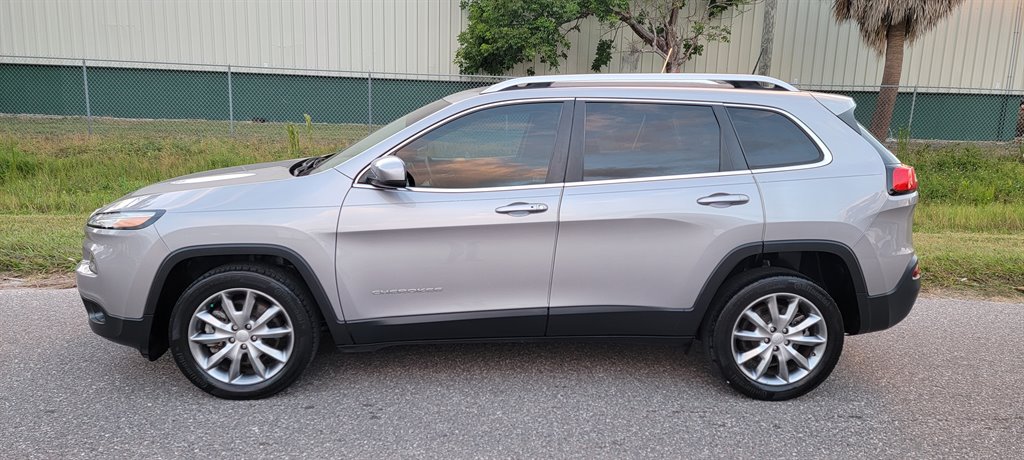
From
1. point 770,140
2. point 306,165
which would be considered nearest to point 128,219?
point 306,165

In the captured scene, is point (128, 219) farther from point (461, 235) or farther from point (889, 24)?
point (889, 24)

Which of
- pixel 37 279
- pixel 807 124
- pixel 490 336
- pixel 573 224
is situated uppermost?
pixel 807 124

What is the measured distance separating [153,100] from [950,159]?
2090 cm

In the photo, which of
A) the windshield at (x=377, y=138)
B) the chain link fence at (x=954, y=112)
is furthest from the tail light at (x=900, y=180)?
the chain link fence at (x=954, y=112)

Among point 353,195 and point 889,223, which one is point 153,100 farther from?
point 889,223

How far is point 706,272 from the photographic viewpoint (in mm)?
3807

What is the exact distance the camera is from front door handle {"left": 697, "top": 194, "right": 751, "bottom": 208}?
12.3 feet

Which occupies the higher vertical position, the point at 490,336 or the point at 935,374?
the point at 490,336

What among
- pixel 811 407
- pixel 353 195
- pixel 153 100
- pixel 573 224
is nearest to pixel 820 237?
pixel 811 407

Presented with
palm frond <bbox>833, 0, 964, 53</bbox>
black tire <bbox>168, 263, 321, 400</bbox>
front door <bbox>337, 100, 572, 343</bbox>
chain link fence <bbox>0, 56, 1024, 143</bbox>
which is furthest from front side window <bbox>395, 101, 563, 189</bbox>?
chain link fence <bbox>0, 56, 1024, 143</bbox>

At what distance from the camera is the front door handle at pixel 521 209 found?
3.69m

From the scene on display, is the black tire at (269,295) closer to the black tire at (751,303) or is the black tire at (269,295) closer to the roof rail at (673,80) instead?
the roof rail at (673,80)

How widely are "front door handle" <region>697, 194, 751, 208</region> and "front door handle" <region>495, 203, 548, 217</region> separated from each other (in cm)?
85

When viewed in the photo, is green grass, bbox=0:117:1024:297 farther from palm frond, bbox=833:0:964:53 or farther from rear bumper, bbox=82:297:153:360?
palm frond, bbox=833:0:964:53
